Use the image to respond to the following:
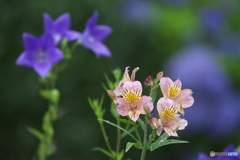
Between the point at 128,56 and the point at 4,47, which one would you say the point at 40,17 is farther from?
the point at 128,56

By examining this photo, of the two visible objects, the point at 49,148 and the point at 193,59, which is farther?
the point at 193,59

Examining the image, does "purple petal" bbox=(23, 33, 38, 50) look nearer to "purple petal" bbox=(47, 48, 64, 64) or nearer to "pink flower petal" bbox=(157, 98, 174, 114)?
"purple petal" bbox=(47, 48, 64, 64)

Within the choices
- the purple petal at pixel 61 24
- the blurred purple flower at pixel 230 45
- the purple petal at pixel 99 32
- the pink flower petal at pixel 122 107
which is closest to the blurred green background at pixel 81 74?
the blurred purple flower at pixel 230 45

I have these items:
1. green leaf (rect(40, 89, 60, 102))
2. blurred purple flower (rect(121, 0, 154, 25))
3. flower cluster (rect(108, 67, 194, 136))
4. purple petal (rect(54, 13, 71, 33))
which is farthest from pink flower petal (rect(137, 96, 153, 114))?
blurred purple flower (rect(121, 0, 154, 25))

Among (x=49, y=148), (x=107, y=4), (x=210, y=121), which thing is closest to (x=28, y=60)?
(x=49, y=148)

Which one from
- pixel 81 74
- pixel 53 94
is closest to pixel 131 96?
pixel 53 94

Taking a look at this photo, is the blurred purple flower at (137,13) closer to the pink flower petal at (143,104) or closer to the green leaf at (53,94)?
the green leaf at (53,94)
